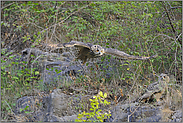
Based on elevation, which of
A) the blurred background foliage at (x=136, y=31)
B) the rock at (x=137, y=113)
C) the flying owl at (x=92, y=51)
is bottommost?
the rock at (x=137, y=113)

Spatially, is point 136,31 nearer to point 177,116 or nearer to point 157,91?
point 157,91

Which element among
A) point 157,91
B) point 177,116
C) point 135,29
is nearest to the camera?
point 177,116

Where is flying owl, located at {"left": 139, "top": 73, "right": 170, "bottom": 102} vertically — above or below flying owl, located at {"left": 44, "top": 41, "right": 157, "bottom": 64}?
below

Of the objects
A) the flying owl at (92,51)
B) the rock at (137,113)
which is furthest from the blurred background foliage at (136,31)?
the rock at (137,113)

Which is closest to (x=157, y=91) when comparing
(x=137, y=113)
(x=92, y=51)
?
(x=137, y=113)

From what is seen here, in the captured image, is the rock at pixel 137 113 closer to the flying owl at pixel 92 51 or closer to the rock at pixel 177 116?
the rock at pixel 177 116

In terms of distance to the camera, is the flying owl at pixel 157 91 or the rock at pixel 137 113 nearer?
the rock at pixel 137 113

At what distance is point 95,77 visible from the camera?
Result: 21.4ft

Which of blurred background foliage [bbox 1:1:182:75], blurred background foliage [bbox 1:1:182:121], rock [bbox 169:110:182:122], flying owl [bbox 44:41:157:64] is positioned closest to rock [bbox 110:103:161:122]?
rock [bbox 169:110:182:122]

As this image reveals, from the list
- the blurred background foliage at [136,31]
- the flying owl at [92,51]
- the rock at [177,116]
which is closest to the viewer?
the rock at [177,116]

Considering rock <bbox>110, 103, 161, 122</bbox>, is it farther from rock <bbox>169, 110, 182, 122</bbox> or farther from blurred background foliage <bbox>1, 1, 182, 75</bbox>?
blurred background foliage <bbox>1, 1, 182, 75</bbox>

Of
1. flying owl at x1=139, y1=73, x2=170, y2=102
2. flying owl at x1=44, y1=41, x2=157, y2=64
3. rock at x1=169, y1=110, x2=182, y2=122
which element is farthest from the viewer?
flying owl at x1=139, y1=73, x2=170, y2=102

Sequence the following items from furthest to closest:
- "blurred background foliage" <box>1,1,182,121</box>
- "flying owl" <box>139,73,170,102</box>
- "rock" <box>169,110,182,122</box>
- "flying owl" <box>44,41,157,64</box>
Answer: "blurred background foliage" <box>1,1,182,121</box> < "flying owl" <box>139,73,170,102</box> < "flying owl" <box>44,41,157,64</box> < "rock" <box>169,110,182,122</box>

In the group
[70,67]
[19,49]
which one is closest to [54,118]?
[70,67]
